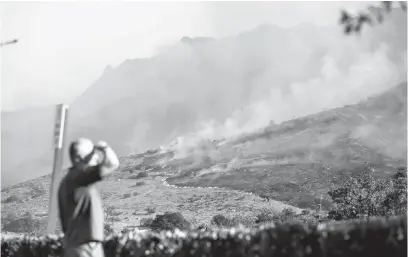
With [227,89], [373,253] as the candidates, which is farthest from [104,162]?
[227,89]

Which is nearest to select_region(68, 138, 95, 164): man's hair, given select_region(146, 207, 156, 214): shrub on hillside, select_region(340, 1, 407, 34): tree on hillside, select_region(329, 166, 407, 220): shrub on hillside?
select_region(340, 1, 407, 34): tree on hillside

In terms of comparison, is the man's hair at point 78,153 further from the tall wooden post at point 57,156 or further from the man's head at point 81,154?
the tall wooden post at point 57,156

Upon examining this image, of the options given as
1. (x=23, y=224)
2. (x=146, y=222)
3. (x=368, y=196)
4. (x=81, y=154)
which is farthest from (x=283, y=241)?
(x=23, y=224)

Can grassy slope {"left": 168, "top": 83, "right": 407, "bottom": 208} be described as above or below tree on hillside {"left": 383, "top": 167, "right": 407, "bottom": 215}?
Result: above

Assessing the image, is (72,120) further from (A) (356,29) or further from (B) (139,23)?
(A) (356,29)

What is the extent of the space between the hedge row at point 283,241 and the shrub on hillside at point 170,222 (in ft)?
25.1

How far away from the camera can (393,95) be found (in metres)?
14.4

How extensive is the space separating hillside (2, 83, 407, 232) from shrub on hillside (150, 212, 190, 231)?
0.17 m

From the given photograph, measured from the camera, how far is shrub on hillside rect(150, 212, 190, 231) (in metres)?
14.1

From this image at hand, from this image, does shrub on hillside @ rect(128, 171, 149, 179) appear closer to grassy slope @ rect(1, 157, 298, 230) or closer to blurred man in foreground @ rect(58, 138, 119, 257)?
grassy slope @ rect(1, 157, 298, 230)

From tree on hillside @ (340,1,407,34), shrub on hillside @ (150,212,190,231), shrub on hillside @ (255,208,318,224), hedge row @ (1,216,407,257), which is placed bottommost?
shrub on hillside @ (255,208,318,224)

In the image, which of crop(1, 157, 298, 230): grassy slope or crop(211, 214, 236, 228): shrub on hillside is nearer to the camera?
crop(211, 214, 236, 228): shrub on hillside

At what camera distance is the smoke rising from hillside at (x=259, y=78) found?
1407cm

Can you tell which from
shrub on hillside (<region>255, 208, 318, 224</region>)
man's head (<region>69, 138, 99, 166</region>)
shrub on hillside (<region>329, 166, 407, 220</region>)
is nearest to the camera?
man's head (<region>69, 138, 99, 166</region>)
